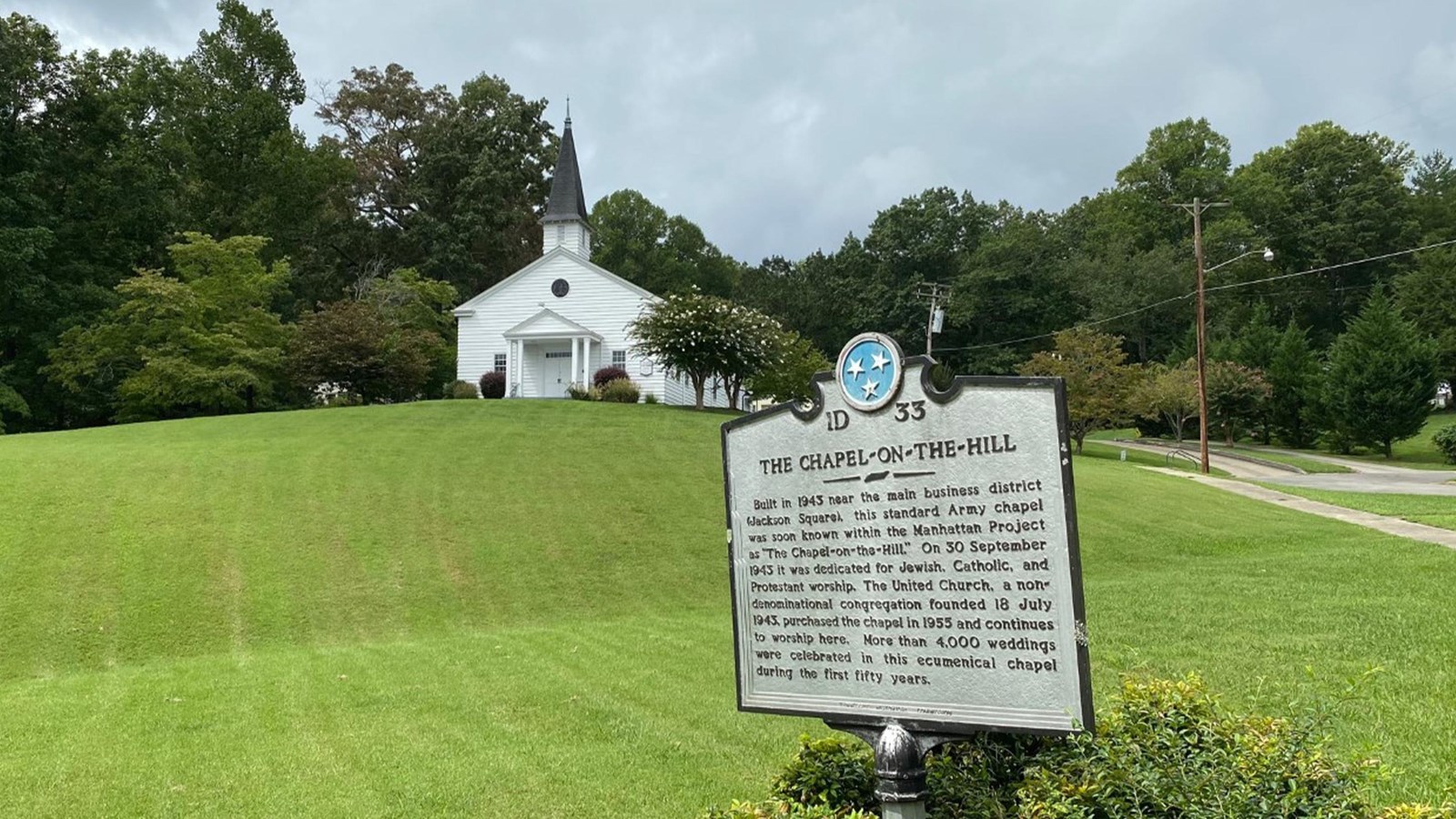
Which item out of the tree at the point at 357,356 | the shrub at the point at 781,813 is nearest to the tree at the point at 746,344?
the tree at the point at 357,356

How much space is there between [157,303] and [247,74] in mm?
26623

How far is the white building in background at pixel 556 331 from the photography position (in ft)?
131

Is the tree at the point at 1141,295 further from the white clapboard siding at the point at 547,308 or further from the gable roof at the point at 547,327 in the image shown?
the gable roof at the point at 547,327

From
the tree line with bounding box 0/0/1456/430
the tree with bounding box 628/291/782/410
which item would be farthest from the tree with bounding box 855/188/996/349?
the tree with bounding box 628/291/782/410

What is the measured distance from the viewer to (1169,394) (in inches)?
1654

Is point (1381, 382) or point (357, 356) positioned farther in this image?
point (1381, 382)

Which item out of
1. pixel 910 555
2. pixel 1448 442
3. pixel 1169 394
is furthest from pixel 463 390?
pixel 1448 442

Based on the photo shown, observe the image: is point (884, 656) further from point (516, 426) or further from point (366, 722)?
point (516, 426)

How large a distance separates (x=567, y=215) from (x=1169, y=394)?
1171 inches

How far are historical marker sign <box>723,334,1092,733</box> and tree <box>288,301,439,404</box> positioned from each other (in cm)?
3623

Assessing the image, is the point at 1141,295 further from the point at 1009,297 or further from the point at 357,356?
the point at 357,356

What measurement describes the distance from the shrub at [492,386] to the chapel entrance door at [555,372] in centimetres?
198

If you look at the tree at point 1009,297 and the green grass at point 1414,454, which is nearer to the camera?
the green grass at point 1414,454

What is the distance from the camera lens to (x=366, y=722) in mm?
6699
